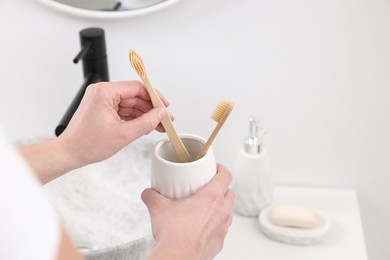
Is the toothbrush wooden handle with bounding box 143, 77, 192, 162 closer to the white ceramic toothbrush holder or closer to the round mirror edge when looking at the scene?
the white ceramic toothbrush holder

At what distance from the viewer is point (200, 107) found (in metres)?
1.24

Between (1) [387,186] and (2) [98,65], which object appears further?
(1) [387,186]

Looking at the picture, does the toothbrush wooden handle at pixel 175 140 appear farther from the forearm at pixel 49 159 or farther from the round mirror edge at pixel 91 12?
the round mirror edge at pixel 91 12

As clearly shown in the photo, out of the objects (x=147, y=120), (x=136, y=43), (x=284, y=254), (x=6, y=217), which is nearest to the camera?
(x=6, y=217)

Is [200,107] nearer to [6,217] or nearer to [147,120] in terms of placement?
[147,120]

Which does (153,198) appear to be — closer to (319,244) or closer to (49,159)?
(49,159)

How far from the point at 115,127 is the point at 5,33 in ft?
1.68

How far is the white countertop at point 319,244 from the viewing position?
3.51 ft

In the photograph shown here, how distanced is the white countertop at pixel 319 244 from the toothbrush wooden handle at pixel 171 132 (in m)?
Answer: 0.28

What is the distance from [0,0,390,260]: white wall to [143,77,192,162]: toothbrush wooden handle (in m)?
0.35

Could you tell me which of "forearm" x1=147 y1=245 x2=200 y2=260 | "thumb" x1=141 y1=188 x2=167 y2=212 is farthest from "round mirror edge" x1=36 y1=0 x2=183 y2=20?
"forearm" x1=147 y1=245 x2=200 y2=260

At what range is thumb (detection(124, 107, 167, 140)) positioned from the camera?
841mm

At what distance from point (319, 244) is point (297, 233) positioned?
43 mm

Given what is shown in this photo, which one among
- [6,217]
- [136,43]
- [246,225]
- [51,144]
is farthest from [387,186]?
[6,217]
